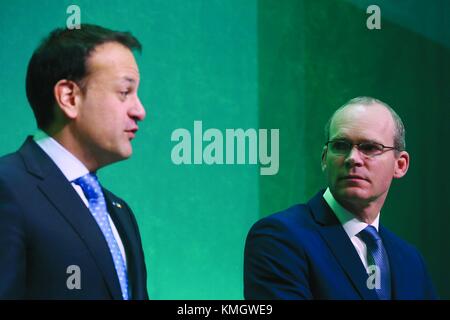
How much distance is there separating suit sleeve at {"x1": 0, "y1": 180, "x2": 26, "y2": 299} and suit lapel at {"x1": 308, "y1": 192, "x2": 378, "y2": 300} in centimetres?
116

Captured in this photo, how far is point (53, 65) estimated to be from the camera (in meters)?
2.58

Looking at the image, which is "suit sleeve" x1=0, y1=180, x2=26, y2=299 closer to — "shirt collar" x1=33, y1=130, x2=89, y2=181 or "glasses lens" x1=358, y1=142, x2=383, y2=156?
"shirt collar" x1=33, y1=130, x2=89, y2=181

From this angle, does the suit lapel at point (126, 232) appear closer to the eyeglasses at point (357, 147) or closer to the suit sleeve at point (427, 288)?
the eyeglasses at point (357, 147)

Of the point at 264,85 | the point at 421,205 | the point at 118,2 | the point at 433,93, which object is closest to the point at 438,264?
the point at 421,205

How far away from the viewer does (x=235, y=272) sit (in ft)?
10.9

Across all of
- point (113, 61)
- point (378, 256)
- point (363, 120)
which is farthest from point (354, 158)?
point (113, 61)

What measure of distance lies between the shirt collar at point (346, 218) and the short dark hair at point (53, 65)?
1.09 m

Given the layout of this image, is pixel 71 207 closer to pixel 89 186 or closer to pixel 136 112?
pixel 89 186

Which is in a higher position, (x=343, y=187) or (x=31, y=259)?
(x=343, y=187)

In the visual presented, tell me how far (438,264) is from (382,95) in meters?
0.85

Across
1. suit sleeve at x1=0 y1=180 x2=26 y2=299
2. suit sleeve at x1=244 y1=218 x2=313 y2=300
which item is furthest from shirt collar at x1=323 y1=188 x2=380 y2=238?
suit sleeve at x1=0 y1=180 x2=26 y2=299

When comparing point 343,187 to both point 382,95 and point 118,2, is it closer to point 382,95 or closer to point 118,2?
point 382,95

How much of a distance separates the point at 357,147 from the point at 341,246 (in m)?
0.40

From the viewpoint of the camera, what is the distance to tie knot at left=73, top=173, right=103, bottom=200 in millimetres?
2561
